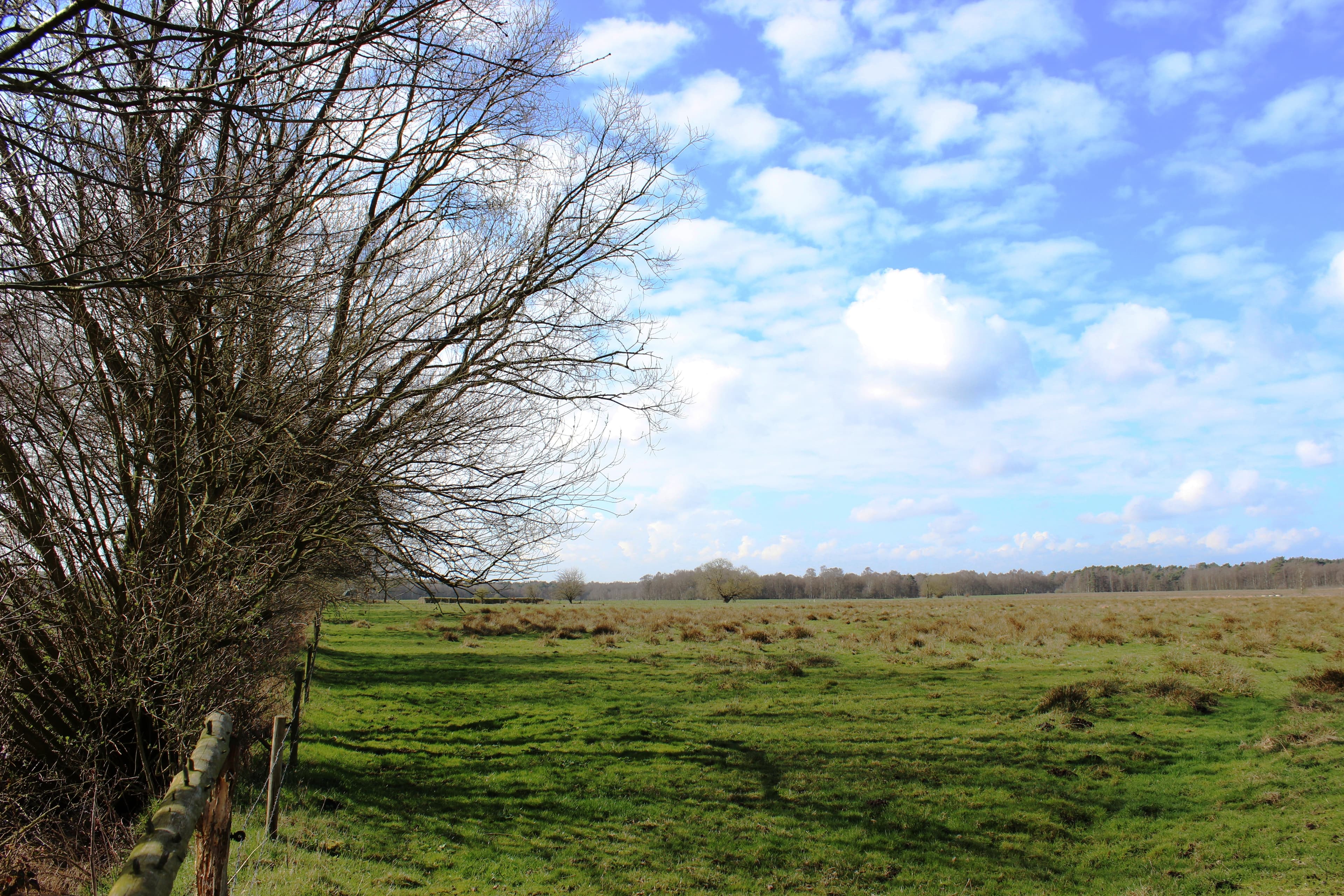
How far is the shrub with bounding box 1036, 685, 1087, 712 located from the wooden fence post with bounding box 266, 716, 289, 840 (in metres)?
14.2

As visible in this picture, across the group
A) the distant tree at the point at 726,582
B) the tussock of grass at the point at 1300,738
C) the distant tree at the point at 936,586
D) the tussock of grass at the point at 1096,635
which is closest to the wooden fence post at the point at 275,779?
the tussock of grass at the point at 1300,738

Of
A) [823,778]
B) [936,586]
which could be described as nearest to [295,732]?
[823,778]

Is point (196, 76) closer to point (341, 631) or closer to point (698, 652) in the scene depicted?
point (698, 652)

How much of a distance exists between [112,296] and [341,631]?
35.0 metres

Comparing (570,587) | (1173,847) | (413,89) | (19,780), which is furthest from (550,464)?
(570,587)

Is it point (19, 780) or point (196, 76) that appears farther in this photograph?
point (19, 780)

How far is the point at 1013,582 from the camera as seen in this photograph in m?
158

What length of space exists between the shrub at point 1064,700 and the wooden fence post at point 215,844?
15486 mm

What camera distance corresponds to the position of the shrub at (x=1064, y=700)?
15078 mm

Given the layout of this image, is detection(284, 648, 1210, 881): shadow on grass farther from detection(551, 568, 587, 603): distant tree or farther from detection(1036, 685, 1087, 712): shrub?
detection(551, 568, 587, 603): distant tree

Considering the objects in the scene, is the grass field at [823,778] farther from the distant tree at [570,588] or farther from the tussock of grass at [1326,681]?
the distant tree at [570,588]

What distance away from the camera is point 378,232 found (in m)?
8.51

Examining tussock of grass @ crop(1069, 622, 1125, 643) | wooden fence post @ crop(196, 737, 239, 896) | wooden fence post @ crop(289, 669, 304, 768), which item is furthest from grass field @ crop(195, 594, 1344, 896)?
tussock of grass @ crop(1069, 622, 1125, 643)

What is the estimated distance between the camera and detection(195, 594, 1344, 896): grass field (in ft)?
26.4
